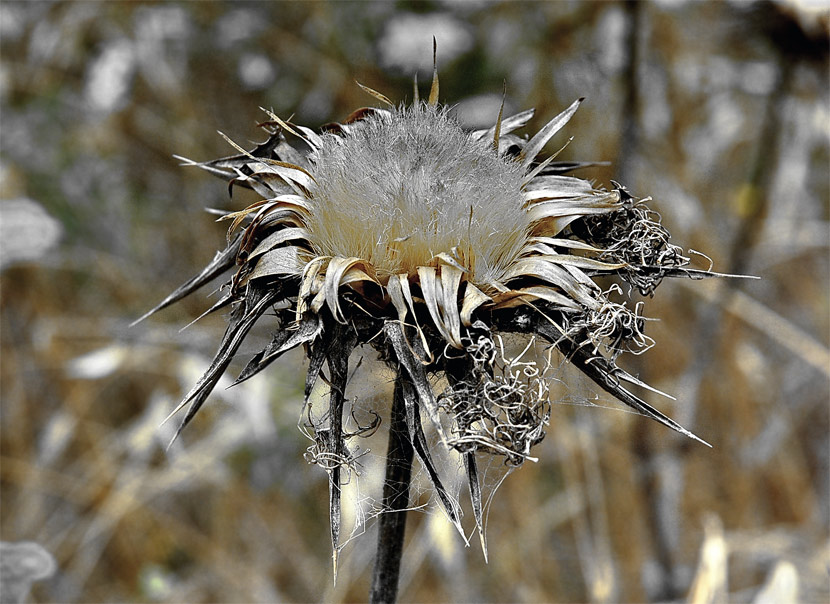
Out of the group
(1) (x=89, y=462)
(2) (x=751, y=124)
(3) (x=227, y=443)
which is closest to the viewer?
(3) (x=227, y=443)

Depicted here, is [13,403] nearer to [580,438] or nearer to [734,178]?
[580,438]

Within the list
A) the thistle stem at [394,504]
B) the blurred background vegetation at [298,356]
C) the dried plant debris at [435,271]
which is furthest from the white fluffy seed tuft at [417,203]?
the blurred background vegetation at [298,356]

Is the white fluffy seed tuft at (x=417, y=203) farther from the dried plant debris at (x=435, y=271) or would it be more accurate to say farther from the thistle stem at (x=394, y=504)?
the thistle stem at (x=394, y=504)

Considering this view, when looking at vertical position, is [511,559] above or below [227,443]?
below

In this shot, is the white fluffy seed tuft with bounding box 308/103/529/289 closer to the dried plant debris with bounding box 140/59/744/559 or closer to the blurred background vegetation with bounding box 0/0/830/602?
the dried plant debris with bounding box 140/59/744/559

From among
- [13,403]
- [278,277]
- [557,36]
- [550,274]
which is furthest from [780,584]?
[13,403]

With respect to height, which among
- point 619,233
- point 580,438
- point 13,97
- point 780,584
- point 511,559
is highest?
point 13,97

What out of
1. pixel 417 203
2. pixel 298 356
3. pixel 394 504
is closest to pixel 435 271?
pixel 417 203
